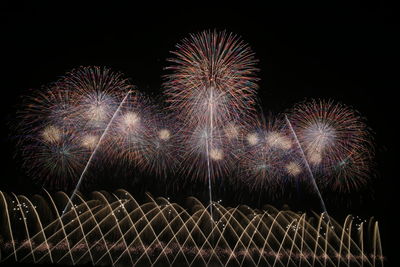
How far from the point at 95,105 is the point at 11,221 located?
8.49 meters

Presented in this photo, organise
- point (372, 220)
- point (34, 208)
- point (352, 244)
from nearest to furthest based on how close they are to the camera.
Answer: point (34, 208), point (352, 244), point (372, 220)

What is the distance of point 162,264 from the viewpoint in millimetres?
18844

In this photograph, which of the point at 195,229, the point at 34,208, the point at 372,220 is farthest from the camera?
the point at 372,220

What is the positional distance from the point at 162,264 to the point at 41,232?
7.66 meters

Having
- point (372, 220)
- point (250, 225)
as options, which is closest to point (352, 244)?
point (372, 220)

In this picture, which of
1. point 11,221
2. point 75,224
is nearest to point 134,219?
point 75,224

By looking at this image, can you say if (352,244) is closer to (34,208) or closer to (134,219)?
(134,219)

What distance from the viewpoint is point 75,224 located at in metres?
22.8

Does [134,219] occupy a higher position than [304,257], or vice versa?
[134,219]

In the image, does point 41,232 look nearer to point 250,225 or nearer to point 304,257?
point 250,225

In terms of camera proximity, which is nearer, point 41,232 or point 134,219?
point 41,232

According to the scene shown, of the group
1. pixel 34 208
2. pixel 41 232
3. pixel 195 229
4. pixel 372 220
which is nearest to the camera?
pixel 41 232

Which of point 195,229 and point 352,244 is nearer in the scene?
point 195,229

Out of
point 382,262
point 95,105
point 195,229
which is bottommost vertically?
point 382,262
